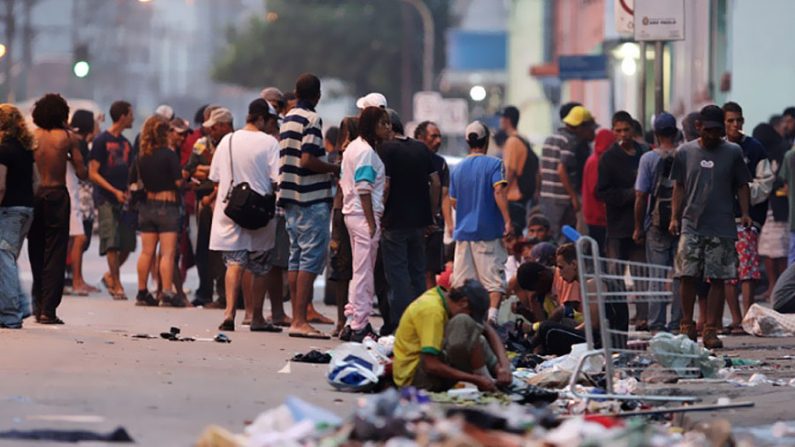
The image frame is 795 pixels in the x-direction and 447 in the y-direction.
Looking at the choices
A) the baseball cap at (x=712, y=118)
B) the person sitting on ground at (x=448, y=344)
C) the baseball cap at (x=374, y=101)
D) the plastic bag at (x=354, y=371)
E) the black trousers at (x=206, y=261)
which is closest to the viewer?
the person sitting on ground at (x=448, y=344)

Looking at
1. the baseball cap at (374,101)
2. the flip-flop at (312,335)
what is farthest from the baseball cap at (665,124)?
the flip-flop at (312,335)

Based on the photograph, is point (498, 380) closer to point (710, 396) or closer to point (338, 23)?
point (710, 396)

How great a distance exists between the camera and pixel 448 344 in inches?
475

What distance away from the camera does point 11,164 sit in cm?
1597

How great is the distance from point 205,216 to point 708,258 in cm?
579

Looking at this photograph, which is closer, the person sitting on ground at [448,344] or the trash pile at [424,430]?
the trash pile at [424,430]

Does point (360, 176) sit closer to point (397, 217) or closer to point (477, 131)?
point (397, 217)

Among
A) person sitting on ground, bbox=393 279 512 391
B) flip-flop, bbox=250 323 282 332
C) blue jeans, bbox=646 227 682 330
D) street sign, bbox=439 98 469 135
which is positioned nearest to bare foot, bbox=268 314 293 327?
flip-flop, bbox=250 323 282 332

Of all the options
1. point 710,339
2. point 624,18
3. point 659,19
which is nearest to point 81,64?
point 624,18

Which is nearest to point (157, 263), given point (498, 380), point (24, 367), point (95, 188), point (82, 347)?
point (95, 188)

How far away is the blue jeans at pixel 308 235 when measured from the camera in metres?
16.6

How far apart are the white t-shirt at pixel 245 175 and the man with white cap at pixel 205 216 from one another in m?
1.72

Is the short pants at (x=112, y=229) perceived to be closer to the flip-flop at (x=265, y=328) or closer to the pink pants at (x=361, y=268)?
the flip-flop at (x=265, y=328)

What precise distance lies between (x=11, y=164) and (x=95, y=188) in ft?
19.3
